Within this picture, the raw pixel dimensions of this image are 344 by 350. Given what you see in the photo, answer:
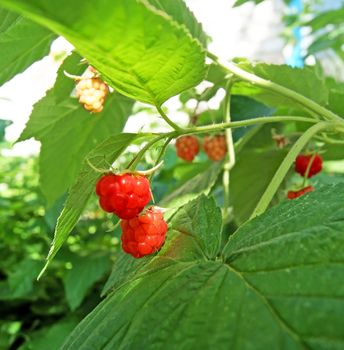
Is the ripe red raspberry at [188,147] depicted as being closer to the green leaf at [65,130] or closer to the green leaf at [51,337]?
the green leaf at [65,130]

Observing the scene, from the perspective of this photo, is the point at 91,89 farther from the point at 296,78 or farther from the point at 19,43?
the point at 296,78

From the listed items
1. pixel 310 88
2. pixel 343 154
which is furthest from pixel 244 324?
pixel 343 154

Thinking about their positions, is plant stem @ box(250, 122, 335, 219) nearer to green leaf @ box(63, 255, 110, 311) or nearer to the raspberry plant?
the raspberry plant

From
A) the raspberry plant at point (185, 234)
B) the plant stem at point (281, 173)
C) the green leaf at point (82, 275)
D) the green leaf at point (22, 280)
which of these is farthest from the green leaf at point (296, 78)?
the green leaf at point (22, 280)

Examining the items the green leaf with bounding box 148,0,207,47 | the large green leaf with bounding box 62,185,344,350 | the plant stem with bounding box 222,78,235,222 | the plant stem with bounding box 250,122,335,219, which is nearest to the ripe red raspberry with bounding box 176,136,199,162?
the plant stem with bounding box 222,78,235,222

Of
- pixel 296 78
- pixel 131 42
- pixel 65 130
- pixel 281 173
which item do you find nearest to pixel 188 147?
pixel 65 130

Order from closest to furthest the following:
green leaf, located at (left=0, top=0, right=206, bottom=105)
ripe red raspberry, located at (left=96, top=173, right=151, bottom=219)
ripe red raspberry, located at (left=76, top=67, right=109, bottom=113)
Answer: green leaf, located at (left=0, top=0, right=206, bottom=105)
ripe red raspberry, located at (left=96, top=173, right=151, bottom=219)
ripe red raspberry, located at (left=76, top=67, right=109, bottom=113)
